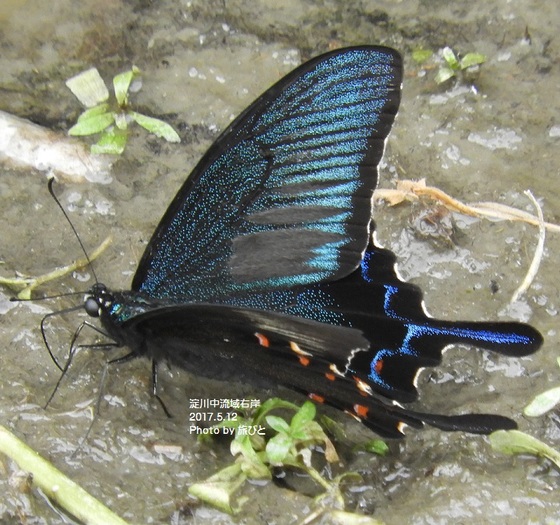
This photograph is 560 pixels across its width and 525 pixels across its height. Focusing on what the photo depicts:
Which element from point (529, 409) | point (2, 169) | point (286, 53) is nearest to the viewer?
point (529, 409)

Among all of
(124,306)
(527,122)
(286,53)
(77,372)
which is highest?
(286,53)

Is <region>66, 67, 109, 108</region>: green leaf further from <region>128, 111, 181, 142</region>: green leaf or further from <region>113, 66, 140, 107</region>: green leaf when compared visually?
<region>128, 111, 181, 142</region>: green leaf

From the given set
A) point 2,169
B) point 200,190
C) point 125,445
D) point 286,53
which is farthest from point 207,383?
point 286,53

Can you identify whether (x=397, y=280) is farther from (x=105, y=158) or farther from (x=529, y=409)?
(x=105, y=158)

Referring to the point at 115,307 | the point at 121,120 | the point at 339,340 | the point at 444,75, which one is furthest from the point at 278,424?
the point at 444,75

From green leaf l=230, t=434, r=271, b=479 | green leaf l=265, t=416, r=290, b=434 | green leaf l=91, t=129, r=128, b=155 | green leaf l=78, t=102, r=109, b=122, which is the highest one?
green leaf l=78, t=102, r=109, b=122

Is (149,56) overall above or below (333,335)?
above

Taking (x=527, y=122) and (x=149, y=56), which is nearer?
(x=527, y=122)

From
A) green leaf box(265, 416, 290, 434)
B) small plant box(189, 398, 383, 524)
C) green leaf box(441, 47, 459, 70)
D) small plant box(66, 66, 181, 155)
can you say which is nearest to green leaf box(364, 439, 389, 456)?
small plant box(189, 398, 383, 524)
